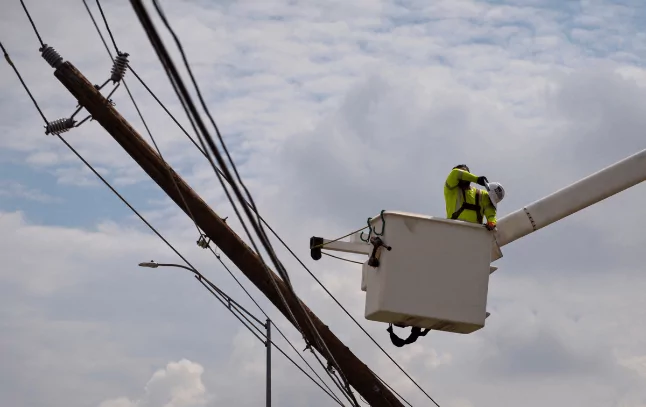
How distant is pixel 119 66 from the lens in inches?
492

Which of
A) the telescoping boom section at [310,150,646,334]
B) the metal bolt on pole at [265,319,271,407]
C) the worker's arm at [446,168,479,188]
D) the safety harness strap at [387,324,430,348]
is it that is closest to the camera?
the telescoping boom section at [310,150,646,334]

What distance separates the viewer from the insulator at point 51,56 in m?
13.1

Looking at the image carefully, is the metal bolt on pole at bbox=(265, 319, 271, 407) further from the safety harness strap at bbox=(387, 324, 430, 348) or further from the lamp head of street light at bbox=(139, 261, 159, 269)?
the safety harness strap at bbox=(387, 324, 430, 348)

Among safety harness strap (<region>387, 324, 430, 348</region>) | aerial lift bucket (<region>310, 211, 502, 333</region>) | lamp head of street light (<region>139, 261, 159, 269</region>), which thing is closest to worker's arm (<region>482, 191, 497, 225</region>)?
aerial lift bucket (<region>310, 211, 502, 333</region>)

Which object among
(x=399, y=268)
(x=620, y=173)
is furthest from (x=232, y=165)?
(x=620, y=173)

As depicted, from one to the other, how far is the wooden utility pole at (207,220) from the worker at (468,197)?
2438mm

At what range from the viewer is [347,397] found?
49.5 feet

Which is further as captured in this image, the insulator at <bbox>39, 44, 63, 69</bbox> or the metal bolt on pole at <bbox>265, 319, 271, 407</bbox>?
the metal bolt on pole at <bbox>265, 319, 271, 407</bbox>

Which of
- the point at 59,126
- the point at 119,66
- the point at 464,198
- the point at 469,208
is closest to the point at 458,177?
the point at 464,198

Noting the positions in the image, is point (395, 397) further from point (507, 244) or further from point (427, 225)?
point (427, 225)

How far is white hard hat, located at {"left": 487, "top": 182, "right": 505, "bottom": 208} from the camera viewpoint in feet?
44.5

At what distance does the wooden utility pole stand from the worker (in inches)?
96.0

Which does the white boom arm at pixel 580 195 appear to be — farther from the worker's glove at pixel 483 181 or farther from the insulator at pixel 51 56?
the insulator at pixel 51 56

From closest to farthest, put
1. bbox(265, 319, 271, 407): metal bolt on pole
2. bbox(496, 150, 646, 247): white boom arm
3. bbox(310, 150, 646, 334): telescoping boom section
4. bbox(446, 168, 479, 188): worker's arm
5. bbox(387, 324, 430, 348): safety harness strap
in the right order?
bbox(310, 150, 646, 334): telescoping boom section → bbox(387, 324, 430, 348): safety harness strap → bbox(446, 168, 479, 188): worker's arm → bbox(496, 150, 646, 247): white boom arm → bbox(265, 319, 271, 407): metal bolt on pole
